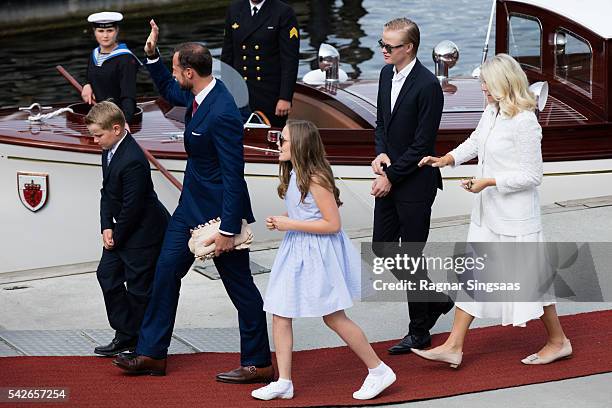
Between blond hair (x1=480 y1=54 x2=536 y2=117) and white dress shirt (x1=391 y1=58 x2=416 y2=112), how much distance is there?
2.14ft

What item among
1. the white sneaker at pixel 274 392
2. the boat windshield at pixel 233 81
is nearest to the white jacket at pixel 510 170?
the white sneaker at pixel 274 392

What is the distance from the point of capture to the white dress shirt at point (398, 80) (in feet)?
20.4

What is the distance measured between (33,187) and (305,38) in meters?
19.4

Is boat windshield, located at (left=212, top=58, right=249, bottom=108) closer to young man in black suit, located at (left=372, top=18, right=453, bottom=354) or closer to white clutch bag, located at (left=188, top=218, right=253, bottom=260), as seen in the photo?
young man in black suit, located at (left=372, top=18, right=453, bottom=354)

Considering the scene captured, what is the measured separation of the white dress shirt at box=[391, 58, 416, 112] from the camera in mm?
6223

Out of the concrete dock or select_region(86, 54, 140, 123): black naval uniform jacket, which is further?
select_region(86, 54, 140, 123): black naval uniform jacket

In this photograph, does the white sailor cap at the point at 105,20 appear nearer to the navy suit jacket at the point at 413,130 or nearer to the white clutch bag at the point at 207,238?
the navy suit jacket at the point at 413,130

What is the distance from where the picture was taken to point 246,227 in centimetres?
570

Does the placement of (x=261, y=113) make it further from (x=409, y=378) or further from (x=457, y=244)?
(x=409, y=378)

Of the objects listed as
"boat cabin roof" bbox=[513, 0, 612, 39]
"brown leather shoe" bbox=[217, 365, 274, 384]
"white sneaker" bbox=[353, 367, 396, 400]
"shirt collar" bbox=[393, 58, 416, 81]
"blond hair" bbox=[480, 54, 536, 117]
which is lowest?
"brown leather shoe" bbox=[217, 365, 274, 384]

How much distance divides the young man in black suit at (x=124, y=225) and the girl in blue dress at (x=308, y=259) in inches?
35.6

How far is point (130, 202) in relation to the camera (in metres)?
6.02

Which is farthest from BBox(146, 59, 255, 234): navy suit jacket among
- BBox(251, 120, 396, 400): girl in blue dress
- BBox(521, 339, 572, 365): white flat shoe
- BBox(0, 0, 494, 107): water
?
BBox(0, 0, 494, 107): water

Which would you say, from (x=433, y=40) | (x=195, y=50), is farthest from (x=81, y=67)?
(x=195, y=50)
